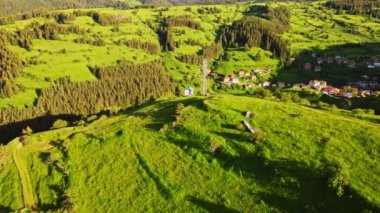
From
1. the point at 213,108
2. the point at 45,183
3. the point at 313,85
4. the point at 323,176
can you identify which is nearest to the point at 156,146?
the point at 213,108

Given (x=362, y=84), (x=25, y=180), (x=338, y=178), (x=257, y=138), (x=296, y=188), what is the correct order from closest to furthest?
1. (x=338, y=178)
2. (x=296, y=188)
3. (x=257, y=138)
4. (x=25, y=180)
5. (x=362, y=84)

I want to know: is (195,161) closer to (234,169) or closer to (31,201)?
(234,169)

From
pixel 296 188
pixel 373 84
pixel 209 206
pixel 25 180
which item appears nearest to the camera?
pixel 296 188

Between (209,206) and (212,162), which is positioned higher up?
(212,162)

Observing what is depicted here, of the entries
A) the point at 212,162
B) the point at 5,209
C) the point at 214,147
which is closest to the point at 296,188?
the point at 212,162

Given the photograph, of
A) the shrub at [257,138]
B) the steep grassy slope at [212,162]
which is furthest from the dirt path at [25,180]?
the shrub at [257,138]

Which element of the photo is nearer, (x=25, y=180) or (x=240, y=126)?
(x=240, y=126)

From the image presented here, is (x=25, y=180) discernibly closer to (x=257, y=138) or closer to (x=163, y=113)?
(x=163, y=113)
